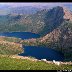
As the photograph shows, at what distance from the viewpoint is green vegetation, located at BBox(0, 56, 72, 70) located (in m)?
14.8

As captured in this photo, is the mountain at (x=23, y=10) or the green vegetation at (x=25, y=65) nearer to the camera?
the green vegetation at (x=25, y=65)

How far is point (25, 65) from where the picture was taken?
1511cm

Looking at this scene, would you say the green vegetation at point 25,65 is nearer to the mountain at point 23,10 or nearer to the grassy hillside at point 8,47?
the grassy hillside at point 8,47

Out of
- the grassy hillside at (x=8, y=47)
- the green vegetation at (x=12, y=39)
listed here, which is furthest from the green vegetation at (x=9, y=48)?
the green vegetation at (x=12, y=39)

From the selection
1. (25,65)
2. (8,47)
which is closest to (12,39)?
(8,47)

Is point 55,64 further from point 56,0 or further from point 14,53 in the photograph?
point 56,0

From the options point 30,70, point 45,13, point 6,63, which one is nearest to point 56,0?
point 30,70

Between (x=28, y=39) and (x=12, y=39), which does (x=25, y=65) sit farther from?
(x=28, y=39)

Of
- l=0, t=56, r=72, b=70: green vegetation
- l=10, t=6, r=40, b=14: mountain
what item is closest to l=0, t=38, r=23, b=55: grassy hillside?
l=0, t=56, r=72, b=70: green vegetation

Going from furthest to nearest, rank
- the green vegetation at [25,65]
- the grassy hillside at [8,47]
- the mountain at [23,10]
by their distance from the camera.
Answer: the grassy hillside at [8,47]
the mountain at [23,10]
the green vegetation at [25,65]

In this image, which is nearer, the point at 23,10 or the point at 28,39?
the point at 23,10

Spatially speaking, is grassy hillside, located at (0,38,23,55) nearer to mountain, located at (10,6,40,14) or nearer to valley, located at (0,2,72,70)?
valley, located at (0,2,72,70)

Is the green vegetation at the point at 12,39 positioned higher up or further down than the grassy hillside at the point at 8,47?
higher up

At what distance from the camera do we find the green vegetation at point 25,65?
14830mm
